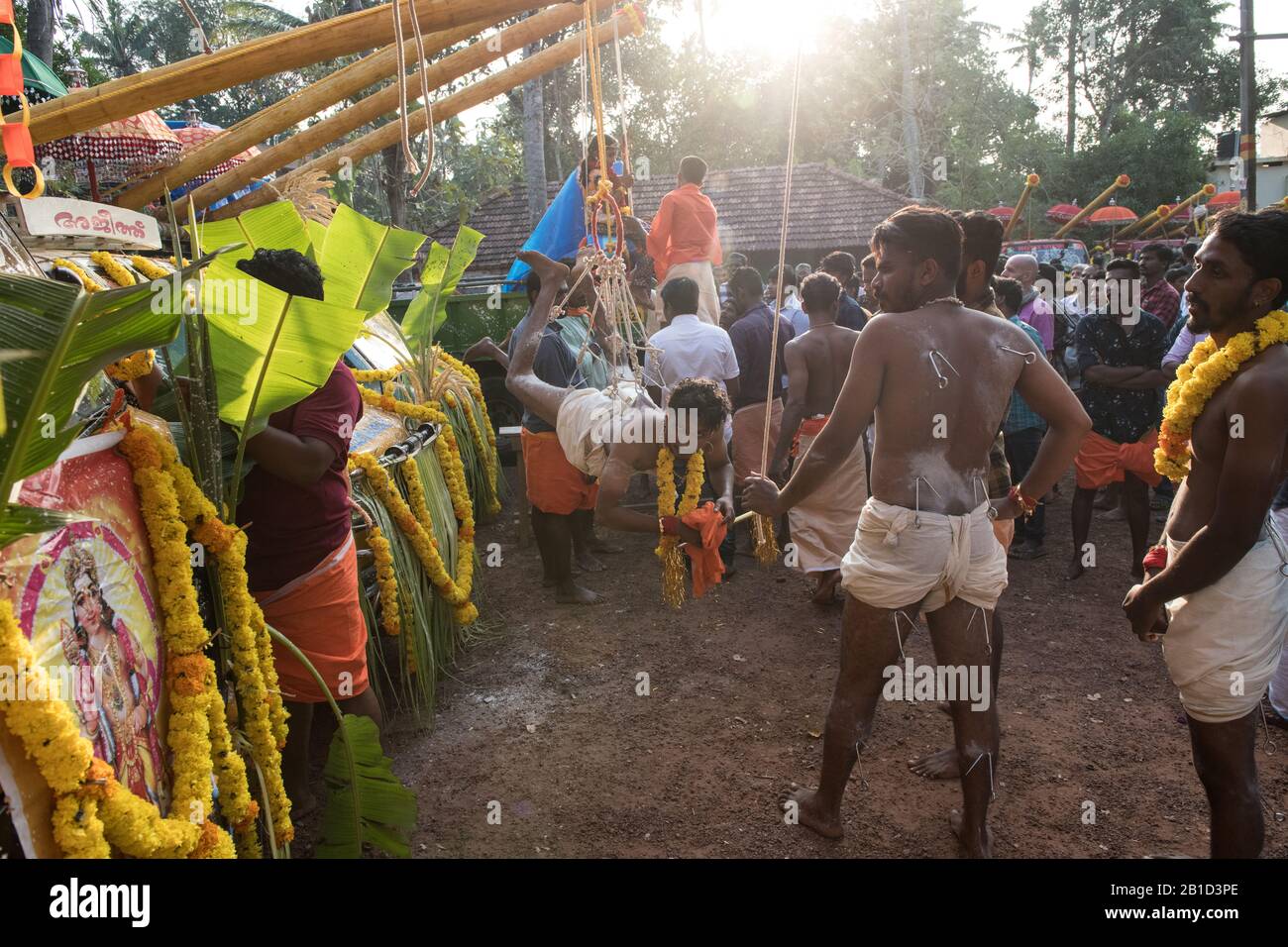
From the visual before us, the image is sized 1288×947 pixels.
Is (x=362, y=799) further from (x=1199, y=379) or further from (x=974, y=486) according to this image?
(x=1199, y=379)

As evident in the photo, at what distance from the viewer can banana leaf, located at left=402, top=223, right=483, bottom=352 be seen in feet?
18.9

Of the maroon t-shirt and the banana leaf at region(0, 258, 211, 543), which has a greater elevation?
the banana leaf at region(0, 258, 211, 543)

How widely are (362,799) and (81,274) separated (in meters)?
2.21

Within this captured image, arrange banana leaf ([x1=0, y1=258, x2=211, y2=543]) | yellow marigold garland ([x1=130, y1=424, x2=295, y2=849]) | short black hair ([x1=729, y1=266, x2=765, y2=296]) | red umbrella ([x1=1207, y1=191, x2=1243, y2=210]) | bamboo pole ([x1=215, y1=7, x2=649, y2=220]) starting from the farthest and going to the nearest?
red umbrella ([x1=1207, y1=191, x2=1243, y2=210]), short black hair ([x1=729, y1=266, x2=765, y2=296]), bamboo pole ([x1=215, y1=7, x2=649, y2=220]), yellow marigold garland ([x1=130, y1=424, x2=295, y2=849]), banana leaf ([x1=0, y1=258, x2=211, y2=543])

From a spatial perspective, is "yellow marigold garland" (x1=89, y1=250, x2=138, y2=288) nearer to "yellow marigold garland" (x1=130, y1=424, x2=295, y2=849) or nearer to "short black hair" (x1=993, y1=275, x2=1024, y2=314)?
"yellow marigold garland" (x1=130, y1=424, x2=295, y2=849)

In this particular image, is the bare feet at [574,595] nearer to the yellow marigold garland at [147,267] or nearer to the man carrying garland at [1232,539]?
the yellow marigold garland at [147,267]

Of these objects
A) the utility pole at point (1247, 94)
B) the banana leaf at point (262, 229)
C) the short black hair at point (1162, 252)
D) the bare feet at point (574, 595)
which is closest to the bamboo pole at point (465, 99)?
the banana leaf at point (262, 229)

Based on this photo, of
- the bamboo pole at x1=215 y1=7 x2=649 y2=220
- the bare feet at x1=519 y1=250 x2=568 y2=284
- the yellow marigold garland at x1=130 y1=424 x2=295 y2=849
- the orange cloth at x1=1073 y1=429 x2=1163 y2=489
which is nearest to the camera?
the yellow marigold garland at x1=130 y1=424 x2=295 y2=849

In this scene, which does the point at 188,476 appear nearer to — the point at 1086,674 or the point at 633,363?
the point at 633,363

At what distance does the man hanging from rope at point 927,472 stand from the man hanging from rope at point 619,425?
3.45 ft

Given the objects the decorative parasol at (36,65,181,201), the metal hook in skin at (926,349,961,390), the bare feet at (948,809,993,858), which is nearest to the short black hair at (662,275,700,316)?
the metal hook in skin at (926,349,961,390)

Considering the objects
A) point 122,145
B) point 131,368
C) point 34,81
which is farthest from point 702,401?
point 122,145

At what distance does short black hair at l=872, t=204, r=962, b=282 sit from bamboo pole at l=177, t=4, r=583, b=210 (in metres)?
1.47

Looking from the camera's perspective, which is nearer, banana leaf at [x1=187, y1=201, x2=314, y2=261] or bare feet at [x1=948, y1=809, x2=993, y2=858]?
bare feet at [x1=948, y1=809, x2=993, y2=858]
